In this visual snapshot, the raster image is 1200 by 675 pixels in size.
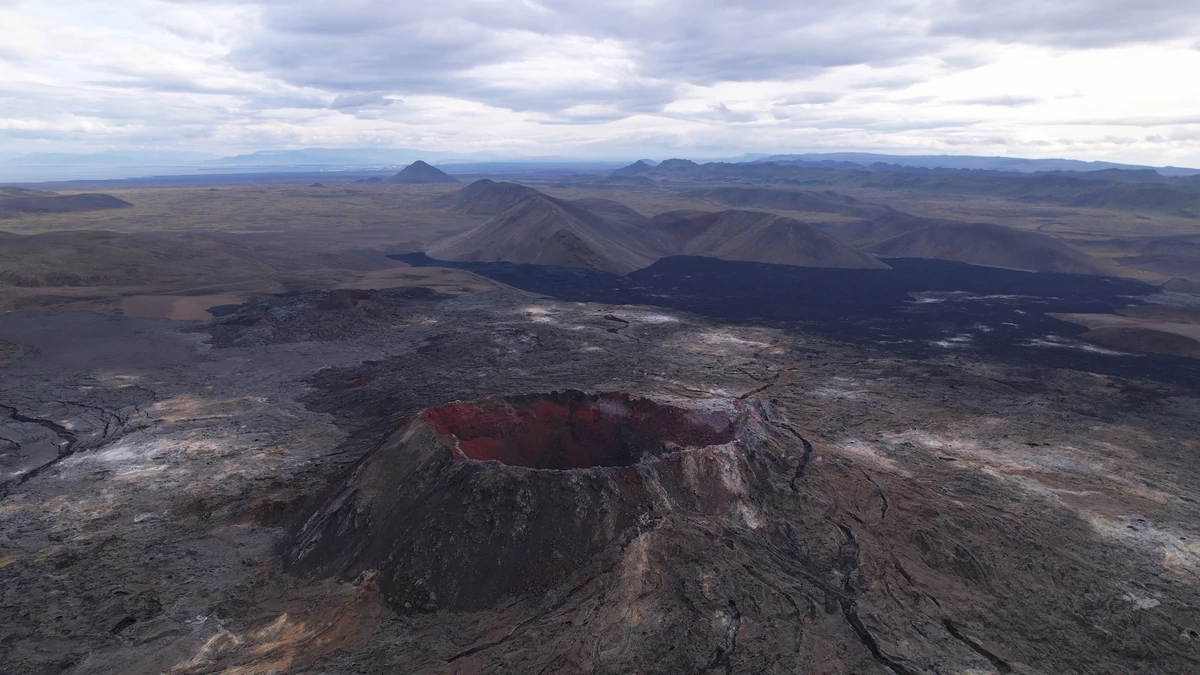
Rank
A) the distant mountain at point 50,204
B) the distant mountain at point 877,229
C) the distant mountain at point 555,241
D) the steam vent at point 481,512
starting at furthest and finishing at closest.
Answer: the distant mountain at point 50,204
the distant mountain at point 877,229
the distant mountain at point 555,241
the steam vent at point 481,512

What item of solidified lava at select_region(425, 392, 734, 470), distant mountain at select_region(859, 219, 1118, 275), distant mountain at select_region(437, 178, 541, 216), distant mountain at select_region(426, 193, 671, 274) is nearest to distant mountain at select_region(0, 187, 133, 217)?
distant mountain at select_region(437, 178, 541, 216)

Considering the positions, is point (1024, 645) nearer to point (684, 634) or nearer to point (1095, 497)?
point (684, 634)

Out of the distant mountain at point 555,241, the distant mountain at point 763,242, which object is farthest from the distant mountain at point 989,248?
the distant mountain at point 555,241

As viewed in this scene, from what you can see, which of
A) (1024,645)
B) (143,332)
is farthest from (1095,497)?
(143,332)

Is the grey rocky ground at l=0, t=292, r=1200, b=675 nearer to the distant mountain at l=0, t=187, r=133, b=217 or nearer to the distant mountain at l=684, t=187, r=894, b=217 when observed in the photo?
the distant mountain at l=0, t=187, r=133, b=217

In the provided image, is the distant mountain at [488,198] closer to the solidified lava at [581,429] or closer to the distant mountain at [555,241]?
the distant mountain at [555,241]
